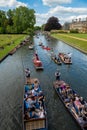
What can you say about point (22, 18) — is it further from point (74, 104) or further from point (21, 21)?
point (74, 104)

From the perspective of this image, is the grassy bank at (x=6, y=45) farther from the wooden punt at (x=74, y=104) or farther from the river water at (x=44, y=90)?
the wooden punt at (x=74, y=104)

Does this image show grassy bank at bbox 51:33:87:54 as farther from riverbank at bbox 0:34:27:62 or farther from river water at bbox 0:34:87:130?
riverbank at bbox 0:34:27:62

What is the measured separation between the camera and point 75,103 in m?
23.2

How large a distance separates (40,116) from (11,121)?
4.00 metres

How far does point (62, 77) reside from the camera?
126 ft


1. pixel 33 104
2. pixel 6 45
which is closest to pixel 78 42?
pixel 6 45

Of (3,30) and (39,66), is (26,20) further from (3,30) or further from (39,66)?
(39,66)

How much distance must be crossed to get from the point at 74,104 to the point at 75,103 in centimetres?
18

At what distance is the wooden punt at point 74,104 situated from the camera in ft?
67.1

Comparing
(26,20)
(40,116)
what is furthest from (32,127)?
(26,20)

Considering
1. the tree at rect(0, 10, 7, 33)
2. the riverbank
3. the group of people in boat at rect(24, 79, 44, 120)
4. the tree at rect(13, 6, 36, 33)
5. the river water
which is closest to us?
the group of people in boat at rect(24, 79, 44, 120)

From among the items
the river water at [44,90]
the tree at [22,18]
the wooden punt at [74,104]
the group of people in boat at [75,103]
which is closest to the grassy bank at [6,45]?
the river water at [44,90]

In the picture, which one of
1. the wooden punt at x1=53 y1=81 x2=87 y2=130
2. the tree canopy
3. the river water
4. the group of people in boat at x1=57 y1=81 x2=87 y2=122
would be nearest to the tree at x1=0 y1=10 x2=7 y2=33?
the tree canopy

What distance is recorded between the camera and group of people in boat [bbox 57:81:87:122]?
21.2 metres
